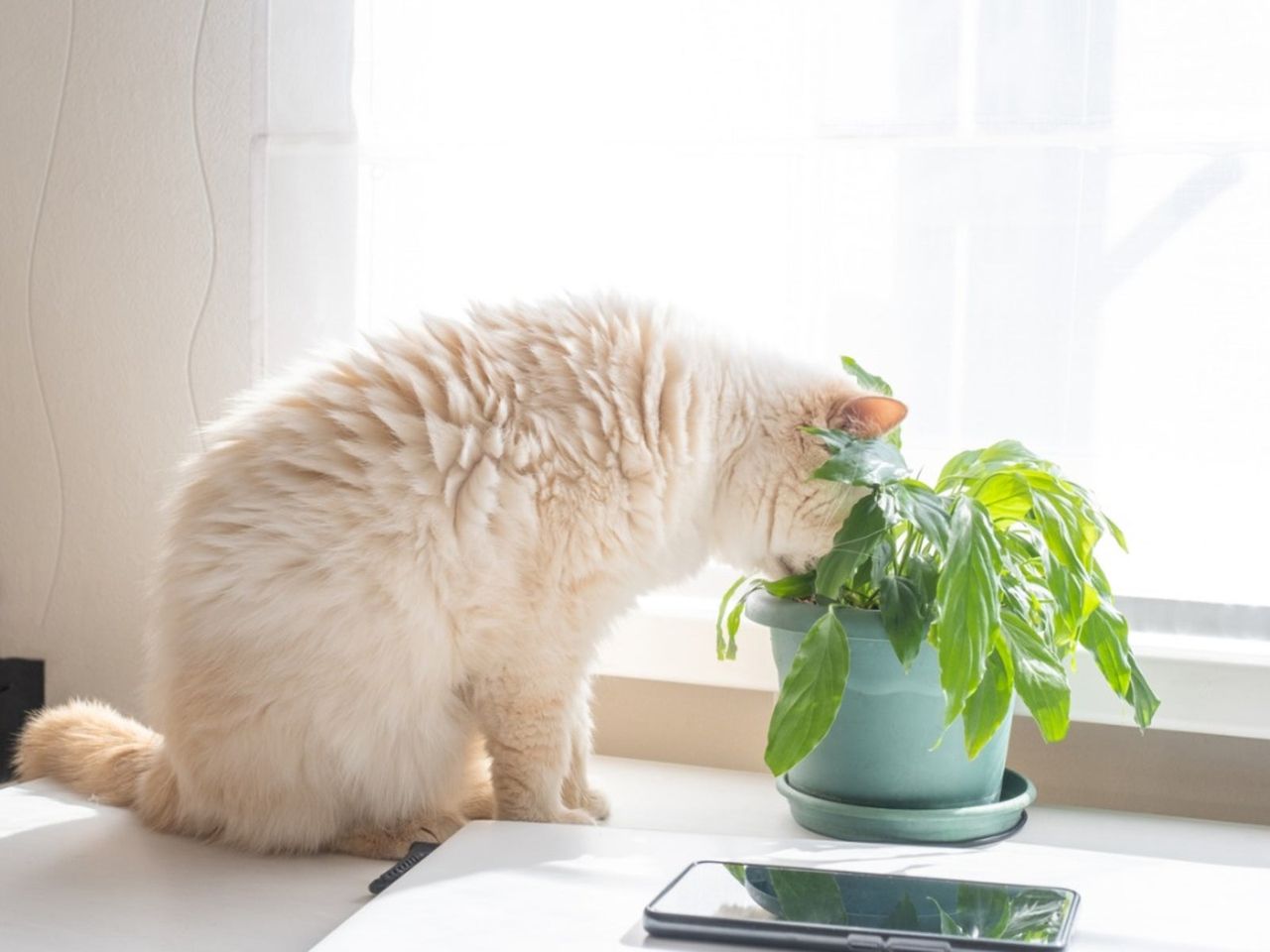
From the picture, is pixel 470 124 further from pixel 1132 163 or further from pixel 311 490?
pixel 1132 163

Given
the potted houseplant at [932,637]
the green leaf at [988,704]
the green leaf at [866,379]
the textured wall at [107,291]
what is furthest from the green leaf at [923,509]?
the textured wall at [107,291]

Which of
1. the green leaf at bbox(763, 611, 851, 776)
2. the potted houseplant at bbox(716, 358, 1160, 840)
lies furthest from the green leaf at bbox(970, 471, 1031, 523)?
the green leaf at bbox(763, 611, 851, 776)

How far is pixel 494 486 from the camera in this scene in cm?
116

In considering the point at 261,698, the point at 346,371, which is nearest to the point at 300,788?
the point at 261,698

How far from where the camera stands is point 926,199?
1418 millimetres

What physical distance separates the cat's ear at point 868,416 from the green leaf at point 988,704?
0.25m

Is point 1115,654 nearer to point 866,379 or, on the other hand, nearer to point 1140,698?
point 1140,698

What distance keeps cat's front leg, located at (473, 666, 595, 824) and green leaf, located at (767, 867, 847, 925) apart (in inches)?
12.6

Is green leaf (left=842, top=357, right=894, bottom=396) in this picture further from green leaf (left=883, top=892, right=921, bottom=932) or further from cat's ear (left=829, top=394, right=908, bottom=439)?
green leaf (left=883, top=892, right=921, bottom=932)

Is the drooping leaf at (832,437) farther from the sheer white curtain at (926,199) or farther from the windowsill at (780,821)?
the windowsill at (780,821)

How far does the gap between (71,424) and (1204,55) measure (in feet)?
4.70

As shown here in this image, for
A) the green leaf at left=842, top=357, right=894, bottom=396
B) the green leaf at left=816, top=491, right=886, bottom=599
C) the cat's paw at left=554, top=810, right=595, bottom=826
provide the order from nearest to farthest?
the green leaf at left=816, top=491, right=886, bottom=599 < the cat's paw at left=554, top=810, right=595, bottom=826 < the green leaf at left=842, top=357, right=894, bottom=396

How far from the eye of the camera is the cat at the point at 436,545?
1151 mm

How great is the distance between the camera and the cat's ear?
121 cm
